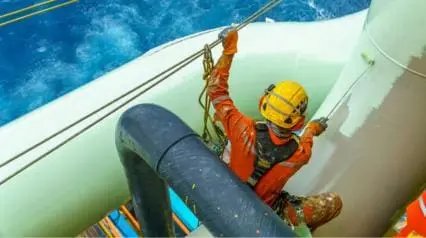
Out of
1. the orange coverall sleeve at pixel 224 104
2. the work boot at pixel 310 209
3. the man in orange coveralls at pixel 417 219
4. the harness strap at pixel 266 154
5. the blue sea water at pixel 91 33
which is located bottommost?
the man in orange coveralls at pixel 417 219

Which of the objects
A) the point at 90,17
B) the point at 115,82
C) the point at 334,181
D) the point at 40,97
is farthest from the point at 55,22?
the point at 334,181

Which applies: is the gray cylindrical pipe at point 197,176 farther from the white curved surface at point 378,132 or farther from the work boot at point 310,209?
the white curved surface at point 378,132

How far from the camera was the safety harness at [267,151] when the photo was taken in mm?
2697

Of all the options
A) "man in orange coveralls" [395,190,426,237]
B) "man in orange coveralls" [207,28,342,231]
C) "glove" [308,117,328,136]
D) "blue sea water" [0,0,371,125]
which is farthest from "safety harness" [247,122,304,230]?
"blue sea water" [0,0,371,125]

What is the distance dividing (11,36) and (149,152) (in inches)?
239

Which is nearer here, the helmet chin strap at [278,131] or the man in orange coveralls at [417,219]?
the man in orange coveralls at [417,219]

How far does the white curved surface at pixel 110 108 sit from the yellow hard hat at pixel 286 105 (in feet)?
4.88

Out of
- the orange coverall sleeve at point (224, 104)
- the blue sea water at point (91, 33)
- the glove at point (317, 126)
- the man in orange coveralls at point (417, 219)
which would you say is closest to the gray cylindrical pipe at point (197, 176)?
the orange coverall sleeve at point (224, 104)

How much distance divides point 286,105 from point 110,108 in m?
1.55

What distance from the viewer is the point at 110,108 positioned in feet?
12.1

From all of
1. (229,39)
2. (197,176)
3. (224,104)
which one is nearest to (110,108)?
(224,104)

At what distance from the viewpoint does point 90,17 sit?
25.0 feet

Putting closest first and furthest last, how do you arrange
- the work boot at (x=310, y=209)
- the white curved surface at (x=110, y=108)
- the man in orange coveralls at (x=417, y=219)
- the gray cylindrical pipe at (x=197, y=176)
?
1. the gray cylindrical pipe at (x=197, y=176)
2. the man in orange coveralls at (x=417, y=219)
3. the work boot at (x=310, y=209)
4. the white curved surface at (x=110, y=108)

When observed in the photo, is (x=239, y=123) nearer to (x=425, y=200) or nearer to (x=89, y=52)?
(x=425, y=200)
